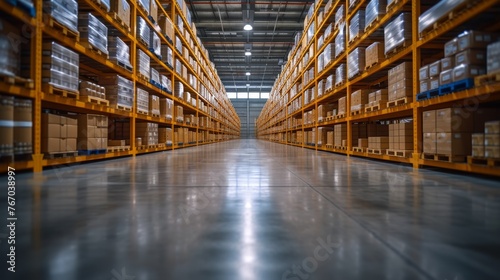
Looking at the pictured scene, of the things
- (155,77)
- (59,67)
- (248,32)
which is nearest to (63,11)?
(59,67)

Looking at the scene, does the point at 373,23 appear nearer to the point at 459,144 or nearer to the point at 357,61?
the point at 357,61

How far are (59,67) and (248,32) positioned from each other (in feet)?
49.5

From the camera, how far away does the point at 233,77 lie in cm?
3231

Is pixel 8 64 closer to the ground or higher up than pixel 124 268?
higher up

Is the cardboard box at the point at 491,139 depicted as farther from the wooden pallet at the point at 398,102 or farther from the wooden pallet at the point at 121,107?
the wooden pallet at the point at 121,107

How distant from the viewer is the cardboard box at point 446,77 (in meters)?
3.55

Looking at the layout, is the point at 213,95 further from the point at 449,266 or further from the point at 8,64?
the point at 449,266

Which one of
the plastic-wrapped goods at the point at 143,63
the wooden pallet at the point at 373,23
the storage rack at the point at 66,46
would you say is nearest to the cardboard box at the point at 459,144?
the wooden pallet at the point at 373,23

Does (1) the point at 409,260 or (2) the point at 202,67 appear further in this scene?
(2) the point at 202,67

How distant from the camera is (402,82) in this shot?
15.4 feet

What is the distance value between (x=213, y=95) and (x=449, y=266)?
18717mm

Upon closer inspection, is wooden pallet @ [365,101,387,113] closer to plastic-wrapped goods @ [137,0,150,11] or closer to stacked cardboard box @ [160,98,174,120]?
plastic-wrapped goods @ [137,0,150,11]

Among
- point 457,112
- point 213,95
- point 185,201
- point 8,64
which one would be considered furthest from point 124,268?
point 213,95

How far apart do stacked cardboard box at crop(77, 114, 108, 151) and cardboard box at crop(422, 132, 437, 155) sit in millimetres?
5501
